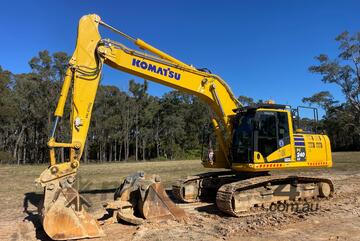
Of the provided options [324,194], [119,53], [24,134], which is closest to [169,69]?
[119,53]

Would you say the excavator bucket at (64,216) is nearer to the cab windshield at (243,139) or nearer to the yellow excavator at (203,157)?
the yellow excavator at (203,157)

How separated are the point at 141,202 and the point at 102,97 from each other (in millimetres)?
Answer: 56073

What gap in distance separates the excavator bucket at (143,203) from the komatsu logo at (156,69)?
295 cm

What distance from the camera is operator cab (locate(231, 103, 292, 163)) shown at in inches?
381

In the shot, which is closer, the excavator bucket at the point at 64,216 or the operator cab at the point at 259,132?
the excavator bucket at the point at 64,216

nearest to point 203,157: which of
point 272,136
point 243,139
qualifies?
point 243,139

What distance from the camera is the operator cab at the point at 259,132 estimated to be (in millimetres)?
9672

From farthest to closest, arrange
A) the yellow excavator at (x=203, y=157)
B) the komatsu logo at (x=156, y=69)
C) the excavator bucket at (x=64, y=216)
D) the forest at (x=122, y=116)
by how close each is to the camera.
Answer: the forest at (x=122, y=116), the komatsu logo at (x=156, y=69), the yellow excavator at (x=203, y=157), the excavator bucket at (x=64, y=216)

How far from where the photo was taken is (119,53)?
907 cm

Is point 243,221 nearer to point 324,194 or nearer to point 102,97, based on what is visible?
point 324,194

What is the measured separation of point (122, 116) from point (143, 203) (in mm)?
58319

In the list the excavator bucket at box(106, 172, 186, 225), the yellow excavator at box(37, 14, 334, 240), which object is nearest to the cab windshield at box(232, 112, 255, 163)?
the yellow excavator at box(37, 14, 334, 240)

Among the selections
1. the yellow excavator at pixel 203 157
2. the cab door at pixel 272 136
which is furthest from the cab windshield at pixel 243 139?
the cab door at pixel 272 136

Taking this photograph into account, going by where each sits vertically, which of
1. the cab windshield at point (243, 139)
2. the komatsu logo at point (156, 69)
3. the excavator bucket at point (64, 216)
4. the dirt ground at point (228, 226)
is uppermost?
the komatsu logo at point (156, 69)
